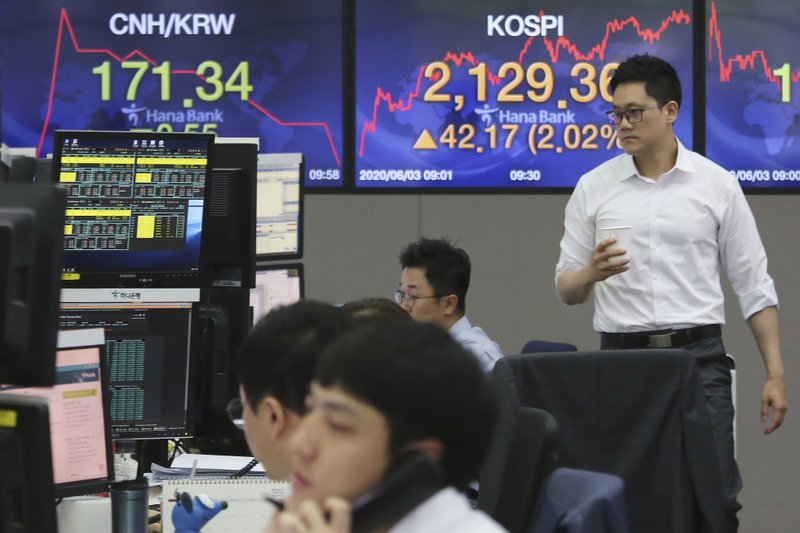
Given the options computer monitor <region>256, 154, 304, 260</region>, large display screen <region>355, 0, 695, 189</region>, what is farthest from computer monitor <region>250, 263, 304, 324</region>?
large display screen <region>355, 0, 695, 189</region>

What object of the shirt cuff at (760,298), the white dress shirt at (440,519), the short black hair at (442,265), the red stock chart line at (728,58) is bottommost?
the white dress shirt at (440,519)

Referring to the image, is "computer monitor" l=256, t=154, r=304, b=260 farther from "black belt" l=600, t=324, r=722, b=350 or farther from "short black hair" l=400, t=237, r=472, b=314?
"black belt" l=600, t=324, r=722, b=350

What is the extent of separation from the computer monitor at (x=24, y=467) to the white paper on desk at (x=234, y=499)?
0.85 meters

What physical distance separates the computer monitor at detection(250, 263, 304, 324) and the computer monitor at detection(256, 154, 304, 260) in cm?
5

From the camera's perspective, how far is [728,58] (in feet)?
16.9

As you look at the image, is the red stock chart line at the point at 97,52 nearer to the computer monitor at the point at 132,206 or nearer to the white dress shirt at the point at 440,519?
the computer monitor at the point at 132,206

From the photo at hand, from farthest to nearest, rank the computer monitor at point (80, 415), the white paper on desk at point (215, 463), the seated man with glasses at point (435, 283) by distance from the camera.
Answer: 1. the seated man with glasses at point (435, 283)
2. the white paper on desk at point (215, 463)
3. the computer monitor at point (80, 415)

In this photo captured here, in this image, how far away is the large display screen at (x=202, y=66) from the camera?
5102 millimetres

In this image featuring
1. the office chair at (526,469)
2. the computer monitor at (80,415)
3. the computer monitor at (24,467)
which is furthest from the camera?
the computer monitor at (80,415)

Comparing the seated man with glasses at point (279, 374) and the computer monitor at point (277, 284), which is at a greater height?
the computer monitor at point (277, 284)

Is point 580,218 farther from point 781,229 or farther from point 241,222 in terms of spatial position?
point 781,229

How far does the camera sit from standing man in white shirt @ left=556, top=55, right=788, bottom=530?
3408 mm

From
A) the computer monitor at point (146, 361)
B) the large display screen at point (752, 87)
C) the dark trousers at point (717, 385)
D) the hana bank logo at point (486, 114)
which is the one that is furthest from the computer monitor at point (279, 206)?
the large display screen at point (752, 87)

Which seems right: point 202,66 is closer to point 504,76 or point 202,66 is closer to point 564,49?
point 504,76
